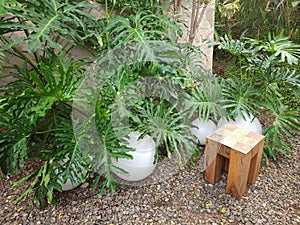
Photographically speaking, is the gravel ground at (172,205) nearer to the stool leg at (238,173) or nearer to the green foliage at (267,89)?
the stool leg at (238,173)

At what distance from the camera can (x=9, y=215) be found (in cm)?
150

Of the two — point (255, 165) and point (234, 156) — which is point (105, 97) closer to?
point (234, 156)

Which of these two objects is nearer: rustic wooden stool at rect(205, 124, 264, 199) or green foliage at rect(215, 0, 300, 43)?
rustic wooden stool at rect(205, 124, 264, 199)

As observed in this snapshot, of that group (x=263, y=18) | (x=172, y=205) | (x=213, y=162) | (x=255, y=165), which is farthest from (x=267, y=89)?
(x=263, y=18)

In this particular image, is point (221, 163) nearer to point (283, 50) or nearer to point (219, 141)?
point (219, 141)

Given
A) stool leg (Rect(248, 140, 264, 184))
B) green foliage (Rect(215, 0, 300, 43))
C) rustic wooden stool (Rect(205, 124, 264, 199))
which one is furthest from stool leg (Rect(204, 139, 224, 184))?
green foliage (Rect(215, 0, 300, 43))

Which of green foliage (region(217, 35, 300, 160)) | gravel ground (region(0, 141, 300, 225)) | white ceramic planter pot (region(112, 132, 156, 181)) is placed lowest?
gravel ground (region(0, 141, 300, 225))

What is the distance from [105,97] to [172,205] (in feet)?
2.17

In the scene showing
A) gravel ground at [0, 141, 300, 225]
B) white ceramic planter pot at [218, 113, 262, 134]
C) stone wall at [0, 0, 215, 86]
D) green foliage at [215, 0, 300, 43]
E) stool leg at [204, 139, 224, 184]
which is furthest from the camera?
green foliage at [215, 0, 300, 43]

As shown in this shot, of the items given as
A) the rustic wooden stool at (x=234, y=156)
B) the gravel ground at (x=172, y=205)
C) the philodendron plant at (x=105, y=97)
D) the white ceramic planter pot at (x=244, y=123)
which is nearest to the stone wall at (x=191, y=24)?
the philodendron plant at (x=105, y=97)

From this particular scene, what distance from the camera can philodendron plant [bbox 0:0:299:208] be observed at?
1.31 m

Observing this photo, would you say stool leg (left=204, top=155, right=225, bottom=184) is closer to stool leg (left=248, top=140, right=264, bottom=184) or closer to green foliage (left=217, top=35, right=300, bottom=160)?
stool leg (left=248, top=140, right=264, bottom=184)

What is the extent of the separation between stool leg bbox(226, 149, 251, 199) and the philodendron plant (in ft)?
0.78

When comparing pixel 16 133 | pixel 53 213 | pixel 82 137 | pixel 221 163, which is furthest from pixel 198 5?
pixel 53 213
